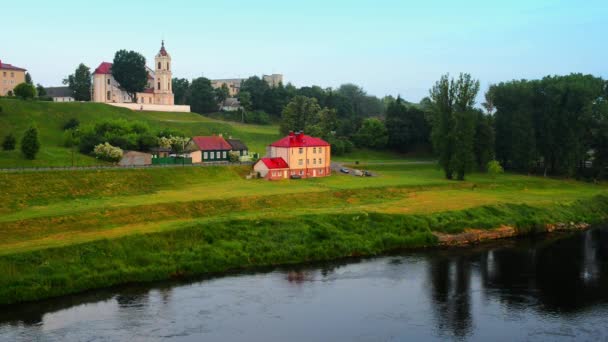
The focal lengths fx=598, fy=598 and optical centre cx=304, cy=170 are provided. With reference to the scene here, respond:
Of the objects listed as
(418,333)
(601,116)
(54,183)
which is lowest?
(418,333)

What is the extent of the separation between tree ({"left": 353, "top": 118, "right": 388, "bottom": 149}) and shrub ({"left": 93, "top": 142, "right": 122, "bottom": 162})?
37836 millimetres

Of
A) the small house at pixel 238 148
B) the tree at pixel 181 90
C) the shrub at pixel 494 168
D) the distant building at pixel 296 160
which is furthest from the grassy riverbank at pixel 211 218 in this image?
the tree at pixel 181 90

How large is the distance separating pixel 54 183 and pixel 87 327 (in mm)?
25593

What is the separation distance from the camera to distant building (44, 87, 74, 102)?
104312mm

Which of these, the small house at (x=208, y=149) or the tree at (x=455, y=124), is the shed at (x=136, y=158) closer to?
the small house at (x=208, y=149)

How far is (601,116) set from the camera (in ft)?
238

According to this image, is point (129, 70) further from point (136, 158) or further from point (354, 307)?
point (354, 307)

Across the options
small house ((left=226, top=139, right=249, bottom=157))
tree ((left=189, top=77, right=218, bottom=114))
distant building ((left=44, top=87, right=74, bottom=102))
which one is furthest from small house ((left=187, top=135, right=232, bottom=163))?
distant building ((left=44, top=87, right=74, bottom=102))

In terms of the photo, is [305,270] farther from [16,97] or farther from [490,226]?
[16,97]

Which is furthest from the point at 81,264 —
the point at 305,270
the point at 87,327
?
the point at 305,270

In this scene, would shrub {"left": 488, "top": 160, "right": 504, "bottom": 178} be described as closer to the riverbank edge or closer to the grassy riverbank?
the grassy riverbank

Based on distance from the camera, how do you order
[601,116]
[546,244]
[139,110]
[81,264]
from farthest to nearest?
[139,110]
[601,116]
[546,244]
[81,264]

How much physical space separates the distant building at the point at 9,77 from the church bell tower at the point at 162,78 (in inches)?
814

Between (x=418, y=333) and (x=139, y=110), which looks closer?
(x=418, y=333)
